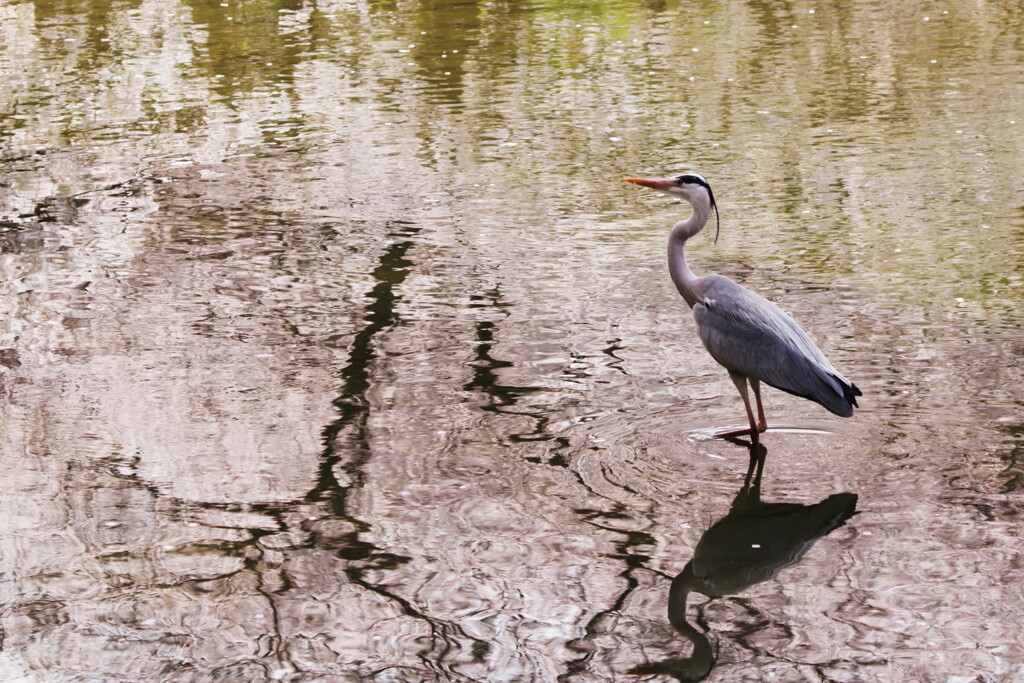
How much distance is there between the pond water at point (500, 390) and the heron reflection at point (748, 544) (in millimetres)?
18

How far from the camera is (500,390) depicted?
7.07 metres

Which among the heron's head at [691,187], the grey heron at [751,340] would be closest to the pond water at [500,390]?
the grey heron at [751,340]

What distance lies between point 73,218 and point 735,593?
285 inches

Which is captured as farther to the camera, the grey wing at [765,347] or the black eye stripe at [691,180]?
the black eye stripe at [691,180]

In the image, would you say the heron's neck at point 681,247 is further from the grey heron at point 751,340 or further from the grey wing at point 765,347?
the grey wing at point 765,347

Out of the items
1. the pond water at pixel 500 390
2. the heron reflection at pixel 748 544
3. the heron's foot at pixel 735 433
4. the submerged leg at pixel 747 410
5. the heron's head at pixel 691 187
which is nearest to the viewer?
the pond water at pixel 500 390

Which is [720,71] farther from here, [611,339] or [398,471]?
[398,471]

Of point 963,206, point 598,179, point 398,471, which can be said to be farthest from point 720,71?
point 398,471

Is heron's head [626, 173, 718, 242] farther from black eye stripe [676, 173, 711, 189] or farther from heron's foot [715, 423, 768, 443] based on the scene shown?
heron's foot [715, 423, 768, 443]

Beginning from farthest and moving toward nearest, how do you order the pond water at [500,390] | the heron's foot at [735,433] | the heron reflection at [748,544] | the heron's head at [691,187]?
the heron's head at [691,187], the heron's foot at [735,433], the heron reflection at [748,544], the pond water at [500,390]

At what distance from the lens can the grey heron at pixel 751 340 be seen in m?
6.05

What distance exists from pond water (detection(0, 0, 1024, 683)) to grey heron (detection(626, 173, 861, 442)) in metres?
0.31

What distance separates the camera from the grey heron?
6051 mm

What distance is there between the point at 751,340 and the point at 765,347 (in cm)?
9
